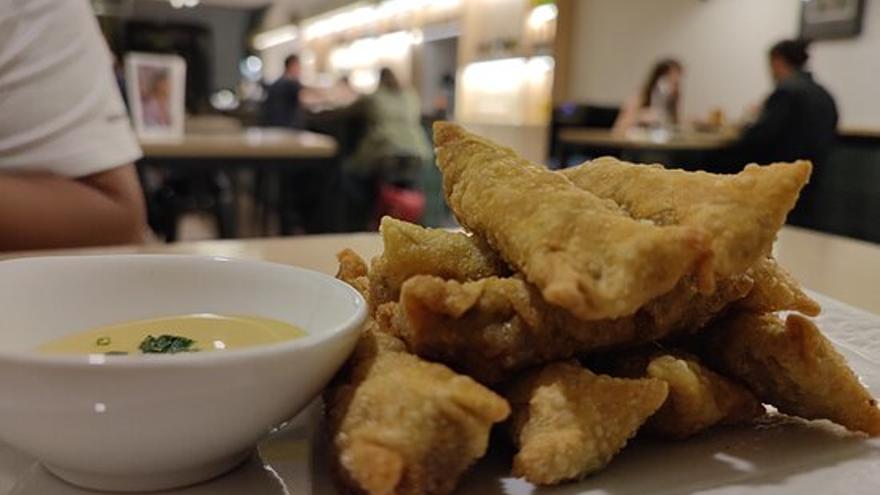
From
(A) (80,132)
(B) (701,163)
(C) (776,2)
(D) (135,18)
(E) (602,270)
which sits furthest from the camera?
(D) (135,18)

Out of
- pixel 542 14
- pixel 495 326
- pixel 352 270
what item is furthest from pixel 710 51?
pixel 495 326

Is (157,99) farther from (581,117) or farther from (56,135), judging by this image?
(581,117)

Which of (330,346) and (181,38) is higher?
(181,38)

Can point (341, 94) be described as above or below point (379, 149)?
above

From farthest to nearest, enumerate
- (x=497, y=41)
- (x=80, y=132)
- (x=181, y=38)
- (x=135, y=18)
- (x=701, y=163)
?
1. (x=135, y=18)
2. (x=181, y=38)
3. (x=497, y=41)
4. (x=701, y=163)
5. (x=80, y=132)

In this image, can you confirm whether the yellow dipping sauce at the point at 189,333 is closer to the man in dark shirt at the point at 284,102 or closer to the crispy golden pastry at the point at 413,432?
the crispy golden pastry at the point at 413,432

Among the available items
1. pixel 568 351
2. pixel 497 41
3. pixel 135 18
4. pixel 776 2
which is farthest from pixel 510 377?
pixel 135 18

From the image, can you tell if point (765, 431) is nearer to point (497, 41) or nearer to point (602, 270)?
point (602, 270)
